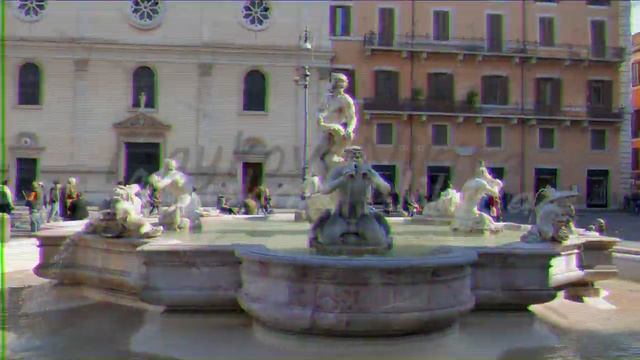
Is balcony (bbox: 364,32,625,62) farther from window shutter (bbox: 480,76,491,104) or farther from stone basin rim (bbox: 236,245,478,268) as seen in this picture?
stone basin rim (bbox: 236,245,478,268)

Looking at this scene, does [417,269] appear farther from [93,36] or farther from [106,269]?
[93,36]

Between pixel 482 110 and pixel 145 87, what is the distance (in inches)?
697

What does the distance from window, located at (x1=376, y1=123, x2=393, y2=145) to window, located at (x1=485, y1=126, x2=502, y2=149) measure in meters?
5.33

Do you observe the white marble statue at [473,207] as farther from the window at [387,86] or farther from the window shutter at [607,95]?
the window shutter at [607,95]

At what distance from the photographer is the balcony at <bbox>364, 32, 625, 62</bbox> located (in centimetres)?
3584

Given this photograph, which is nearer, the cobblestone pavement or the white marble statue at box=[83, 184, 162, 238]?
the white marble statue at box=[83, 184, 162, 238]

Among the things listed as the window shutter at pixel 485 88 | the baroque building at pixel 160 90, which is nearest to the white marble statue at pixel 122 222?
the baroque building at pixel 160 90

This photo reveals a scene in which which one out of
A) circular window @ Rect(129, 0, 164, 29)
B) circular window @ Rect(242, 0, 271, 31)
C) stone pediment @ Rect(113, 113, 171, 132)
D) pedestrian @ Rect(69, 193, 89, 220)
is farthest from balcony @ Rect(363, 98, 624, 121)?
pedestrian @ Rect(69, 193, 89, 220)

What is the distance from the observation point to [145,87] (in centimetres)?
3325

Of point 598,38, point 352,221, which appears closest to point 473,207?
point 352,221

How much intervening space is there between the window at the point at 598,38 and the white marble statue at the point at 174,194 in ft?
108

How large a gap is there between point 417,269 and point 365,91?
101ft

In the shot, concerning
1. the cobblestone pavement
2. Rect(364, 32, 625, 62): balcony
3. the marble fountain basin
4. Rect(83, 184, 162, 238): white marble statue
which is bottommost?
the cobblestone pavement

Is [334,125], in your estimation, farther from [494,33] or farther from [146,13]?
[494,33]
